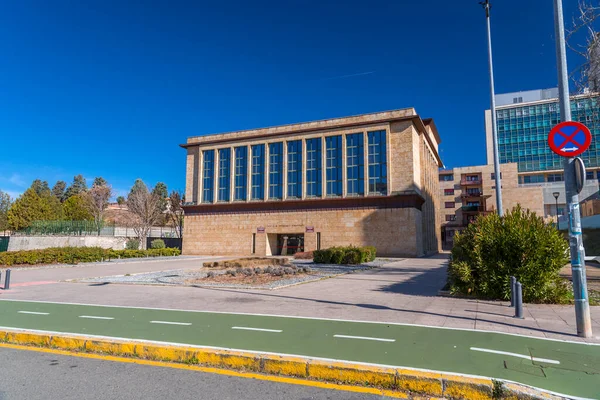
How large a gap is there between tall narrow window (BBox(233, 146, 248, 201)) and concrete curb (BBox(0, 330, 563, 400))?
41.0 m

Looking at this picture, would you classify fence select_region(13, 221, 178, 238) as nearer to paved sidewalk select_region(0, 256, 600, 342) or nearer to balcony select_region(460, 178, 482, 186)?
paved sidewalk select_region(0, 256, 600, 342)

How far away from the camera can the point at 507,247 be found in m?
10.7

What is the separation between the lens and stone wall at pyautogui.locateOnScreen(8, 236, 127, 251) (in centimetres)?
4041

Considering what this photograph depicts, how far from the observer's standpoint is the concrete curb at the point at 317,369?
425 centimetres

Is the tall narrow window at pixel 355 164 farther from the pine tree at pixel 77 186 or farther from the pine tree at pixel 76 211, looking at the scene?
the pine tree at pixel 77 186

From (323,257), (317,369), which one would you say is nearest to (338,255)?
(323,257)

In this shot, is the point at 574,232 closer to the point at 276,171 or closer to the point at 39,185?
the point at 276,171

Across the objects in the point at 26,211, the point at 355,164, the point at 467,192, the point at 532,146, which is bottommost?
the point at 26,211

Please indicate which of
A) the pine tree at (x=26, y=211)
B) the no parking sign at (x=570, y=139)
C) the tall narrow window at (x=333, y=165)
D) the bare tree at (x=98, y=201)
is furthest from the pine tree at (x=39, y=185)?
the no parking sign at (x=570, y=139)

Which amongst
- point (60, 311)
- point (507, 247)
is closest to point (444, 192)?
point (507, 247)

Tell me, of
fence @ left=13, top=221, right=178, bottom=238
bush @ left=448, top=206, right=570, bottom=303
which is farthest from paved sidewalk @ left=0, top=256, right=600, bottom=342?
fence @ left=13, top=221, right=178, bottom=238

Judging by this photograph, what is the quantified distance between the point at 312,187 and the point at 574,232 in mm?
36860

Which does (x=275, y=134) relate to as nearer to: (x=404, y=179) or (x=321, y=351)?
(x=404, y=179)

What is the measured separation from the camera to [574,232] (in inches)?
273
